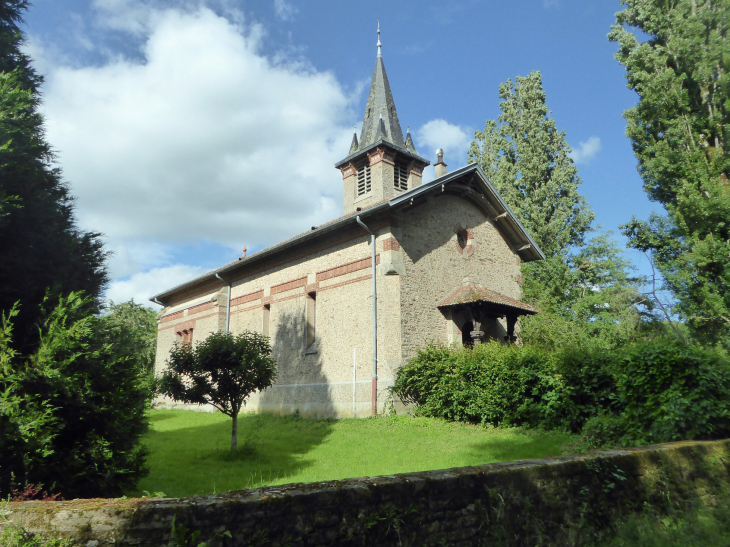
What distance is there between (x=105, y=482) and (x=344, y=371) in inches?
401

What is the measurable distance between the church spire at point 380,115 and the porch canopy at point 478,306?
9963 millimetres

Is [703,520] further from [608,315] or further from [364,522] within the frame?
[608,315]

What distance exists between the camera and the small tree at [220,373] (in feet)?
33.6

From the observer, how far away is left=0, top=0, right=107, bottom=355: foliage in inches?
236

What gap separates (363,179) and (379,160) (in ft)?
4.62

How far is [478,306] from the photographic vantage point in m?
15.1

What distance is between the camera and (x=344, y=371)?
15.5 metres

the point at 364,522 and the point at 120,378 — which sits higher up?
the point at 120,378

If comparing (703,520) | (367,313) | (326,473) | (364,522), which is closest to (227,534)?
(364,522)

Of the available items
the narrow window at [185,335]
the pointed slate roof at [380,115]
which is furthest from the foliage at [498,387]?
the narrow window at [185,335]

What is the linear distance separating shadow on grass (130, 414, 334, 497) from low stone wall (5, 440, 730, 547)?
4.07m

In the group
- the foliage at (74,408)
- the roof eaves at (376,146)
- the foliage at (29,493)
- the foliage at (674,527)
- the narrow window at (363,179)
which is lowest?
the foliage at (674,527)

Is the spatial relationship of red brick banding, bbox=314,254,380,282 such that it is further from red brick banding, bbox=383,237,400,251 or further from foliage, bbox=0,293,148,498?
foliage, bbox=0,293,148,498

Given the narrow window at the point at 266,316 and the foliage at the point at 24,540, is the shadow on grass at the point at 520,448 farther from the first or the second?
the narrow window at the point at 266,316
